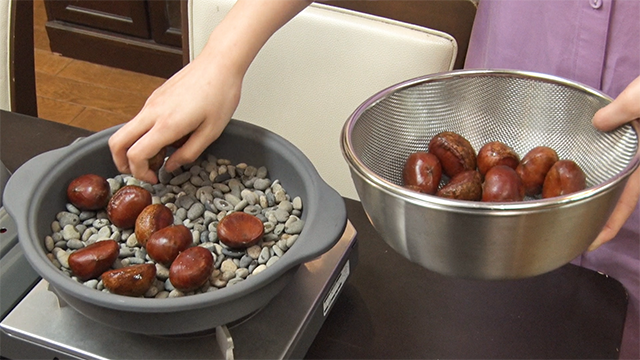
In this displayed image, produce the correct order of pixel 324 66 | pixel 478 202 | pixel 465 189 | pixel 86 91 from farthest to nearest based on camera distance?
pixel 86 91 < pixel 324 66 < pixel 465 189 < pixel 478 202

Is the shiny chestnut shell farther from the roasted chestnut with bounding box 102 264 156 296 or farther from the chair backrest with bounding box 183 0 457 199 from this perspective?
the chair backrest with bounding box 183 0 457 199

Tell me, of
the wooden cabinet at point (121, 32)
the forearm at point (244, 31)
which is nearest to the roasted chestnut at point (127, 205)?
the forearm at point (244, 31)

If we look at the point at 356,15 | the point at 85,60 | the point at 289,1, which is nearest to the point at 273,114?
the point at 356,15

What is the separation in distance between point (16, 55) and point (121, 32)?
4.47 ft

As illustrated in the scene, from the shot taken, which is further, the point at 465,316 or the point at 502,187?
the point at 465,316

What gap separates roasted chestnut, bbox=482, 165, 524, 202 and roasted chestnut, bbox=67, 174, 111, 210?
15.8 inches

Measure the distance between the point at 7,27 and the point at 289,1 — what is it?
2.03 feet

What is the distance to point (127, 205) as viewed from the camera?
0.72 m

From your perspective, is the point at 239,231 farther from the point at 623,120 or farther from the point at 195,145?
the point at 623,120

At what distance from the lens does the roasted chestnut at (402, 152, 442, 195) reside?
66 cm

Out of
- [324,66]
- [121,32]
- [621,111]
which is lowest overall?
[121,32]

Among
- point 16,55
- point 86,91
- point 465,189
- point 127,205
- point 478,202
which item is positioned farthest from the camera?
point 86,91

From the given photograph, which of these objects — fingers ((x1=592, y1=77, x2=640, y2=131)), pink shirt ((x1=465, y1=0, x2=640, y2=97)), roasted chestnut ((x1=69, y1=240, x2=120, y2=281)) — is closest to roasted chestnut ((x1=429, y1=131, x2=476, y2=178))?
fingers ((x1=592, y1=77, x2=640, y2=131))

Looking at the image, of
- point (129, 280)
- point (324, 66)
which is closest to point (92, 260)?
point (129, 280)
